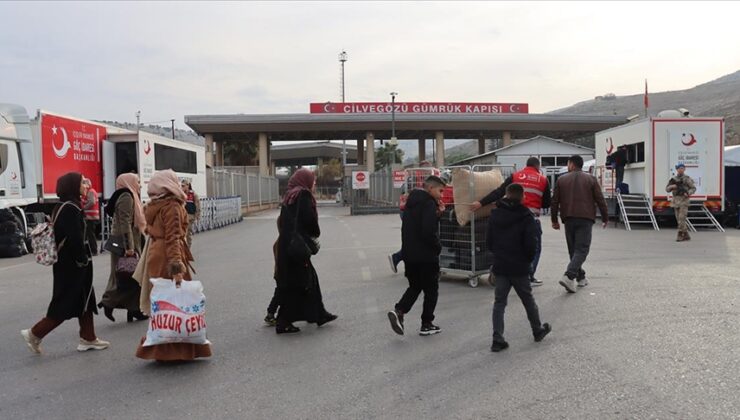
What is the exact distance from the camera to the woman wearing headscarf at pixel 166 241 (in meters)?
5.30

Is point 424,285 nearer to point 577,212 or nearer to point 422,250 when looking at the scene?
point 422,250

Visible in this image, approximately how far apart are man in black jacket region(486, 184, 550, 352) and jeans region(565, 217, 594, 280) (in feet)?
8.43

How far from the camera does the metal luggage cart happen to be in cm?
885

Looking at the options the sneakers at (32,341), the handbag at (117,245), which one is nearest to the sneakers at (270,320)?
the handbag at (117,245)

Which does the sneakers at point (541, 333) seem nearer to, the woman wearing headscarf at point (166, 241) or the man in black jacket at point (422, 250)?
the man in black jacket at point (422, 250)

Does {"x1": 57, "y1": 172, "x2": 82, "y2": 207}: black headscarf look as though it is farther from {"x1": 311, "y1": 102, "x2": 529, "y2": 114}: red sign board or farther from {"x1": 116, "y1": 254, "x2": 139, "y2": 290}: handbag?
{"x1": 311, "y1": 102, "x2": 529, "y2": 114}: red sign board

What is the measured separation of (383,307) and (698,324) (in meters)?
3.47

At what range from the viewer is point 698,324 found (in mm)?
6309

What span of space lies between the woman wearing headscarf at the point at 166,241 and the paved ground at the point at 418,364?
147mm

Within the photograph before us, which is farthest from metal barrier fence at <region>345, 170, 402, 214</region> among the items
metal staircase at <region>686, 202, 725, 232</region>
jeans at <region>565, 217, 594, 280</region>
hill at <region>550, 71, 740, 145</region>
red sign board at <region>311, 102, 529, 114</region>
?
hill at <region>550, 71, 740, 145</region>

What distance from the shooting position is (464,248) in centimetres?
898

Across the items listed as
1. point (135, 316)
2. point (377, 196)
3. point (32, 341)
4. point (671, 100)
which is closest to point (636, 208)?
point (135, 316)

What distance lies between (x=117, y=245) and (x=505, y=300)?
4210mm

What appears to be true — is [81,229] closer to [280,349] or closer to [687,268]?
[280,349]
